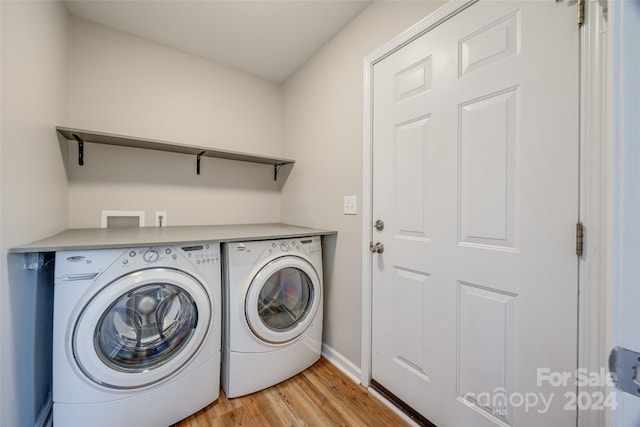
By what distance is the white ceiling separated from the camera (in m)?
1.60

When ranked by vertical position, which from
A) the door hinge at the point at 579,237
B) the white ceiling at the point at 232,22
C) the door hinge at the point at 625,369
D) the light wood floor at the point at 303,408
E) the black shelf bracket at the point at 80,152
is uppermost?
the white ceiling at the point at 232,22

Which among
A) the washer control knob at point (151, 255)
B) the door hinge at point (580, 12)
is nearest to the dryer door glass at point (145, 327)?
the washer control knob at point (151, 255)

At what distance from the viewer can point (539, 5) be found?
90 cm

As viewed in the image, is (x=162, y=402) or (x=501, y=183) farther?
(x=162, y=402)

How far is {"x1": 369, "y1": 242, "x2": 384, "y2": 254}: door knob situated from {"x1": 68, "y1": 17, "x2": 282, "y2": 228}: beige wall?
131 centimetres

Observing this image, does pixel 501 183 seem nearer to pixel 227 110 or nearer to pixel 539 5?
pixel 539 5

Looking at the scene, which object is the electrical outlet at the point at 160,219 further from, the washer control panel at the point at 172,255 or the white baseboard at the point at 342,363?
the white baseboard at the point at 342,363

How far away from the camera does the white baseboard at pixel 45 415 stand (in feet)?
3.93

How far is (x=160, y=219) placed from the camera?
2.01 metres

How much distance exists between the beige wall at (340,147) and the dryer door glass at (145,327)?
3.11ft

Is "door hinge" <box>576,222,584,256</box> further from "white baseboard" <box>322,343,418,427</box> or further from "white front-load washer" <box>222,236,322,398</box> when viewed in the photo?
"white front-load washer" <box>222,236,322,398</box>

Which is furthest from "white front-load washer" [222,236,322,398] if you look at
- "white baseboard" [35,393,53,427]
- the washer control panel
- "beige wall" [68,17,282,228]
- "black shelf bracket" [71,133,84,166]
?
"black shelf bracket" [71,133,84,166]

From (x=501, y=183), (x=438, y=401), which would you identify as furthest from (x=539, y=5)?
(x=438, y=401)

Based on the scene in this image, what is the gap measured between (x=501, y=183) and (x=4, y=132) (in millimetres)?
1886
